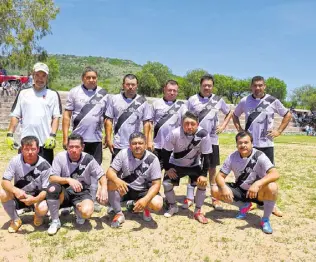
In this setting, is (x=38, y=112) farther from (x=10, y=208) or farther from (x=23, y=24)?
(x=23, y=24)

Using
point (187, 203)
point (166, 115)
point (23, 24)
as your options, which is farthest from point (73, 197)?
point (23, 24)

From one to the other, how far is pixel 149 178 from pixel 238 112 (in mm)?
2378

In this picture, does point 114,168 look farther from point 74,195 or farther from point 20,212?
point 20,212

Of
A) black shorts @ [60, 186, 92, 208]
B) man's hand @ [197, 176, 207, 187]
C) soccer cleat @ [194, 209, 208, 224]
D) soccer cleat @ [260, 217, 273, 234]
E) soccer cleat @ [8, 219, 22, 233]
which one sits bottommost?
soccer cleat @ [8, 219, 22, 233]

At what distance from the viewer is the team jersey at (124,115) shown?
18.3 ft

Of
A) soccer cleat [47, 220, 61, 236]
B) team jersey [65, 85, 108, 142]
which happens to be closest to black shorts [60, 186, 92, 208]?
soccer cleat [47, 220, 61, 236]

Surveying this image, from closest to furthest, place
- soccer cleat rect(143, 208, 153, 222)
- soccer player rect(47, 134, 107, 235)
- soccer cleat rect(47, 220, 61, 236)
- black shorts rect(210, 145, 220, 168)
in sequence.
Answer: soccer cleat rect(47, 220, 61, 236) < soccer player rect(47, 134, 107, 235) < soccer cleat rect(143, 208, 153, 222) < black shorts rect(210, 145, 220, 168)

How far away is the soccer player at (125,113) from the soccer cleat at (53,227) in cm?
150

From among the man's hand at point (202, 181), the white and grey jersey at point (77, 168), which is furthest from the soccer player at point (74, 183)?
the man's hand at point (202, 181)

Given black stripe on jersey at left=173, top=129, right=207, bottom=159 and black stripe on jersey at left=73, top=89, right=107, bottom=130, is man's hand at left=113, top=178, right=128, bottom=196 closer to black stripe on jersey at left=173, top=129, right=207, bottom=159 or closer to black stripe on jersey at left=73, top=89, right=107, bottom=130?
black stripe on jersey at left=173, top=129, right=207, bottom=159

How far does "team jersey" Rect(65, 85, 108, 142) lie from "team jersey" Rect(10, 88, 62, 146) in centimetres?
39

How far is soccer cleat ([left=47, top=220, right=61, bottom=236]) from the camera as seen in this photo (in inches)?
180

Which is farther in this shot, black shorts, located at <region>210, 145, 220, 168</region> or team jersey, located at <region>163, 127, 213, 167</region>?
black shorts, located at <region>210, 145, 220, 168</region>

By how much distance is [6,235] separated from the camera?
14.9 feet
